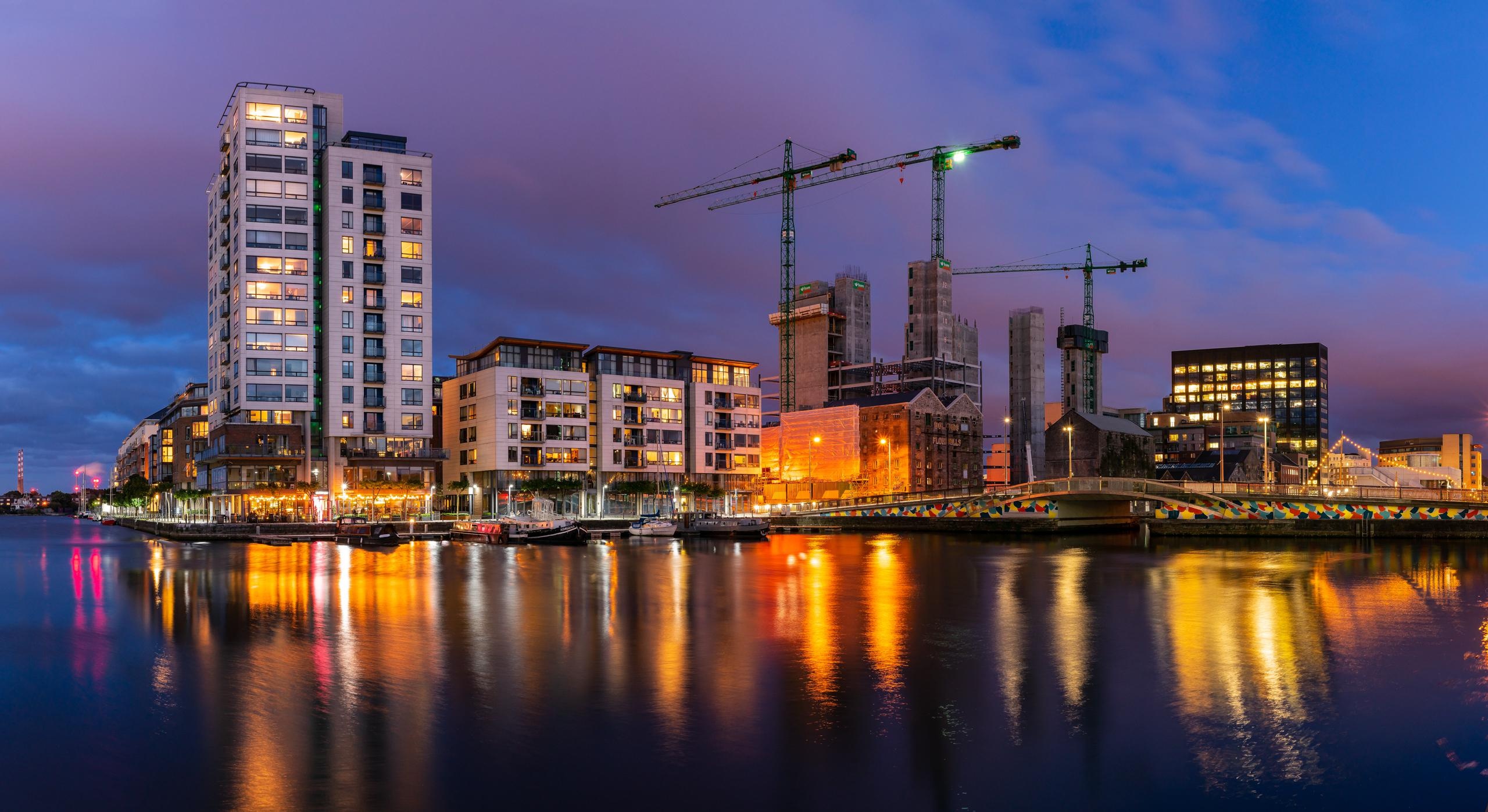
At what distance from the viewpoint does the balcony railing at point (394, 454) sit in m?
114

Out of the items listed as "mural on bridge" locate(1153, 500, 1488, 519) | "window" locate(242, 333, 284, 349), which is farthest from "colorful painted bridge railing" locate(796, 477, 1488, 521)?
"window" locate(242, 333, 284, 349)

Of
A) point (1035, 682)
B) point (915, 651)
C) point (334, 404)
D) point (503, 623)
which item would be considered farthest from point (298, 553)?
point (1035, 682)

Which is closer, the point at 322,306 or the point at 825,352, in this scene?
the point at 322,306

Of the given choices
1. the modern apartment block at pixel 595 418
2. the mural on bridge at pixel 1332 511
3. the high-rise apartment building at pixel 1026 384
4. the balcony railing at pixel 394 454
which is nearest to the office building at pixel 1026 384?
the high-rise apartment building at pixel 1026 384

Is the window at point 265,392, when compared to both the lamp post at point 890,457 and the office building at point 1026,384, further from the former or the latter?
the office building at point 1026,384

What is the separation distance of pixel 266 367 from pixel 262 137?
2532 centimetres

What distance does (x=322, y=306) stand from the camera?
116188 mm

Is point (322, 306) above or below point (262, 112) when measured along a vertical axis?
below

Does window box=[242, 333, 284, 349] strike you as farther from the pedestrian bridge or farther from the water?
the water

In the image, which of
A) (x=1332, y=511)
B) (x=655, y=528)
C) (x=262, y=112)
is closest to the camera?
(x=1332, y=511)

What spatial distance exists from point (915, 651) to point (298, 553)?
62206mm

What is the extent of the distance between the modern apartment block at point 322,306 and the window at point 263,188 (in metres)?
0.14

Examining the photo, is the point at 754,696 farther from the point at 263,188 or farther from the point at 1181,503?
the point at 263,188

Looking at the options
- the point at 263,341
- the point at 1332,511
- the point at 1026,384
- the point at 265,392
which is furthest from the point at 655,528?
the point at 1026,384
